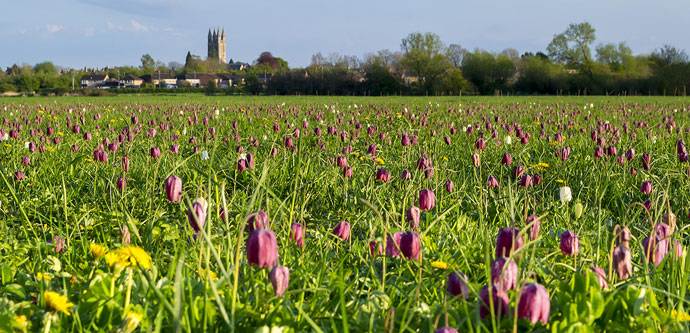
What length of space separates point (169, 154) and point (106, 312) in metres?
3.47

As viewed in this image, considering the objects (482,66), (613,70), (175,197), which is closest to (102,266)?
(175,197)

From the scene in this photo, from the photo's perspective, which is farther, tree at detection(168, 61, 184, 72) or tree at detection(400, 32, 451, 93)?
tree at detection(168, 61, 184, 72)

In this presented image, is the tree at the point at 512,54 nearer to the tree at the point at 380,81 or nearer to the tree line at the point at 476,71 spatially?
the tree line at the point at 476,71

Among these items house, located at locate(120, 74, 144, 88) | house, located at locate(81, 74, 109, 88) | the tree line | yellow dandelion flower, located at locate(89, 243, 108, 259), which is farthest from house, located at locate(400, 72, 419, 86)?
house, located at locate(81, 74, 109, 88)

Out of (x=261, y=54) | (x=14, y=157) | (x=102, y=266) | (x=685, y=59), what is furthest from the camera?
(x=261, y=54)

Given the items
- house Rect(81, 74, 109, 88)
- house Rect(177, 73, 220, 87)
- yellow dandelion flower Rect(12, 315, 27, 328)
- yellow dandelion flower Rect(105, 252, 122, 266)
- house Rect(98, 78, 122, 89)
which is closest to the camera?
yellow dandelion flower Rect(12, 315, 27, 328)

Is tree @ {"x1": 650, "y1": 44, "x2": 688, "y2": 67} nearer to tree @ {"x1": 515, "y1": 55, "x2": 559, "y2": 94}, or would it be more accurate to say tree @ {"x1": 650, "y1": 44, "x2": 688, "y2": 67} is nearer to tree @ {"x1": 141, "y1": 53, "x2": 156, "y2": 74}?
tree @ {"x1": 515, "y1": 55, "x2": 559, "y2": 94}

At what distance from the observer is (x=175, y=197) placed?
2080 mm

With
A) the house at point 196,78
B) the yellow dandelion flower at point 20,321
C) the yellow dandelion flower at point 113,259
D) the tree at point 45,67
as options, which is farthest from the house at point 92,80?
the yellow dandelion flower at point 20,321

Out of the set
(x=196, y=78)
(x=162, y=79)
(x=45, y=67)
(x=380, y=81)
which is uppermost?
(x=45, y=67)

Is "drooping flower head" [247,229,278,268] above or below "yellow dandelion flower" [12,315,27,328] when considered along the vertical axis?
above

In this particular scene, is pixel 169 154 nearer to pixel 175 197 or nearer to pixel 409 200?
pixel 409 200

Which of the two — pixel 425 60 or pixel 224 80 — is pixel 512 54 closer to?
pixel 425 60

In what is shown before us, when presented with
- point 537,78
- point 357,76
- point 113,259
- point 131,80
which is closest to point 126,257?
point 113,259
